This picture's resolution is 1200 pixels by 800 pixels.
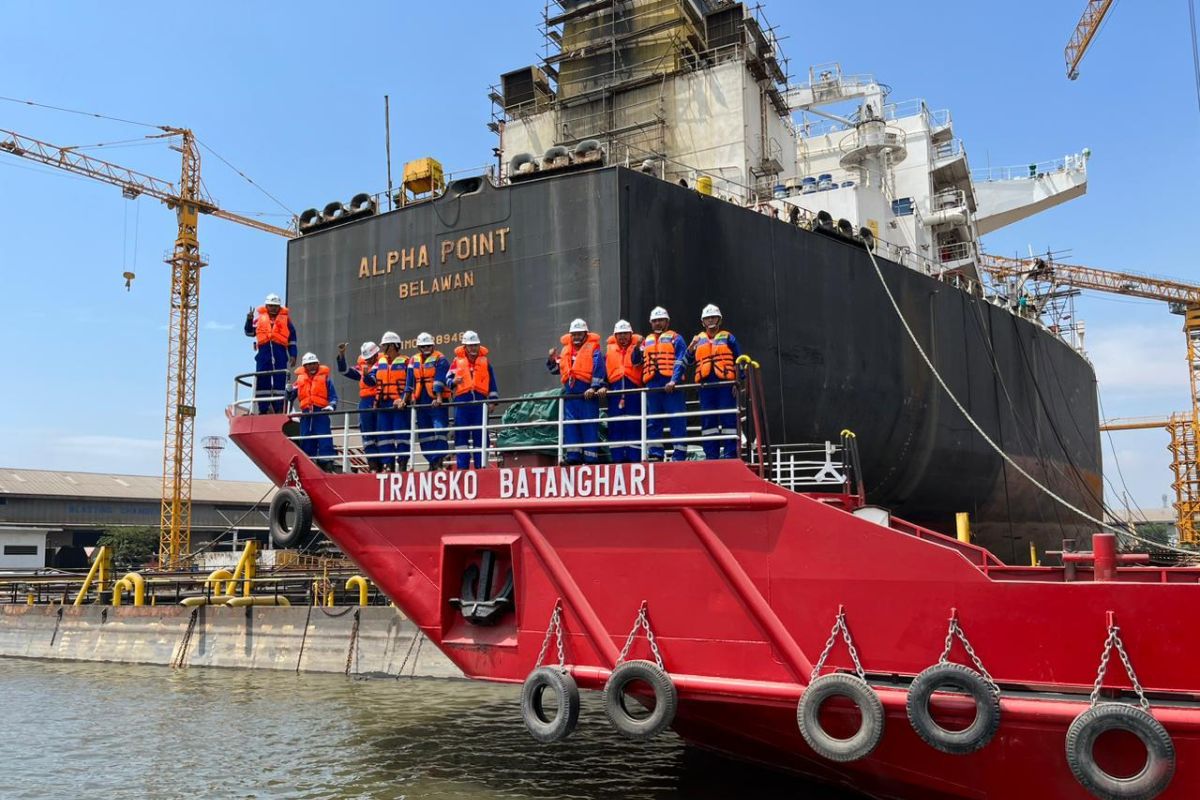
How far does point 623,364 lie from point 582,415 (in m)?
0.59

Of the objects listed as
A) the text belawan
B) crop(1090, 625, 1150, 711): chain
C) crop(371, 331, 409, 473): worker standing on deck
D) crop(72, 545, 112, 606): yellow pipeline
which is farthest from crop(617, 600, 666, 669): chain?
crop(72, 545, 112, 606): yellow pipeline

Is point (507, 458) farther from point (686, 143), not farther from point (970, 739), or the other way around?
point (686, 143)

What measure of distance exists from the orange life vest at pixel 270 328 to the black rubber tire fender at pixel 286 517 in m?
2.16

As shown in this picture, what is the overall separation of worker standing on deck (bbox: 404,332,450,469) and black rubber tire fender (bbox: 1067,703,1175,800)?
570cm

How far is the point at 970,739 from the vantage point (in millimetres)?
5805

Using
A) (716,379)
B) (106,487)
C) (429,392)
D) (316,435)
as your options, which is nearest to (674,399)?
(716,379)

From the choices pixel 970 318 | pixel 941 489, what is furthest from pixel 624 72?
pixel 941 489

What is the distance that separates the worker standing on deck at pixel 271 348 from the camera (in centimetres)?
995

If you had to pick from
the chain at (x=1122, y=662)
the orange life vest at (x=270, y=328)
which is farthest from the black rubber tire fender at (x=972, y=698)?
the orange life vest at (x=270, y=328)

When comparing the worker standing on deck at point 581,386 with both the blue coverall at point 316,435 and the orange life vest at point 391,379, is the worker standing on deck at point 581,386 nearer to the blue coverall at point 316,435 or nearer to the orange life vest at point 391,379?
the orange life vest at point 391,379

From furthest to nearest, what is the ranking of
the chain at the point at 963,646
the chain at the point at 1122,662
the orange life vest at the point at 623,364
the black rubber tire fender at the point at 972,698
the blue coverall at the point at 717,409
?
the orange life vest at the point at 623,364 < the blue coverall at the point at 717,409 < the chain at the point at 963,646 < the black rubber tire fender at the point at 972,698 < the chain at the point at 1122,662

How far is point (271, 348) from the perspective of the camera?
32.9 ft

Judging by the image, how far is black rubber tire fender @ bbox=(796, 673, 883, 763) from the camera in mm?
6046

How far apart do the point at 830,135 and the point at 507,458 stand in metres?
17.6
